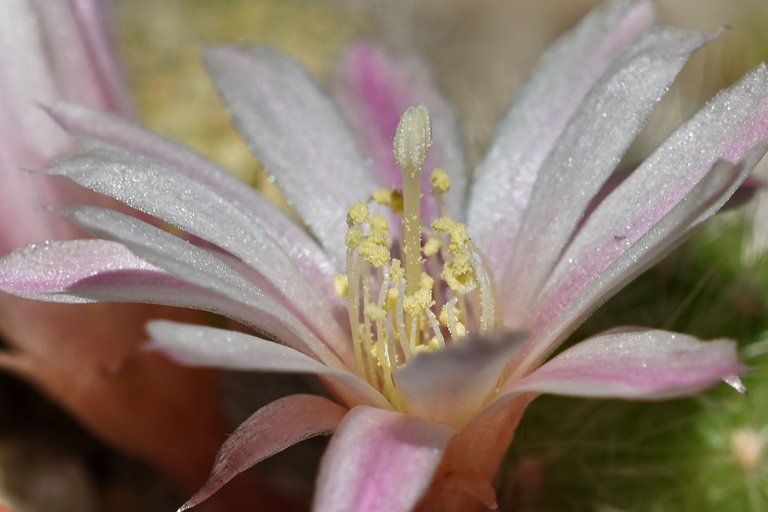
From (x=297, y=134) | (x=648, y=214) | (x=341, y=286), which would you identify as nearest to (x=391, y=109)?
(x=297, y=134)

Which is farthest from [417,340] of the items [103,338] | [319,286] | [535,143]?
[103,338]

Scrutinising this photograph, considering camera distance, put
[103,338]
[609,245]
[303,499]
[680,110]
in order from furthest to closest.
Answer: [680,110]
[303,499]
[103,338]
[609,245]

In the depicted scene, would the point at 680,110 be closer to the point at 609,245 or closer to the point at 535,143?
the point at 535,143

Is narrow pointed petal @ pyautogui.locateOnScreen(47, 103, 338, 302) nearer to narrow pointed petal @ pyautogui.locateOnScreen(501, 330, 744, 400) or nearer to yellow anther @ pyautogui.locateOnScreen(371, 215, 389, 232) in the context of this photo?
yellow anther @ pyautogui.locateOnScreen(371, 215, 389, 232)

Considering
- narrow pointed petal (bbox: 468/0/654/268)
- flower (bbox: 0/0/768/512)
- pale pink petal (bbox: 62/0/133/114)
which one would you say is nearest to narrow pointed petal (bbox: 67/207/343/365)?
flower (bbox: 0/0/768/512)

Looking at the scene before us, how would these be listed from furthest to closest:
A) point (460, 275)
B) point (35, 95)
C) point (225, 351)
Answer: point (35, 95) → point (460, 275) → point (225, 351)

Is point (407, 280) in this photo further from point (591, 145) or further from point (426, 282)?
point (591, 145)
